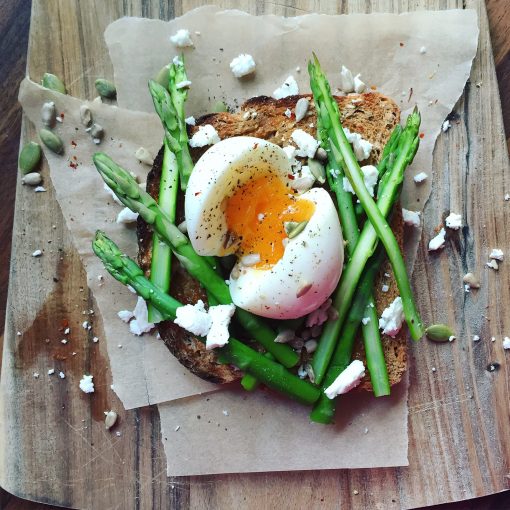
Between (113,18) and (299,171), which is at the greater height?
(113,18)

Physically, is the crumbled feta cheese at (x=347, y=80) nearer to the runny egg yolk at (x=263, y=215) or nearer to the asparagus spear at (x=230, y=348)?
the runny egg yolk at (x=263, y=215)

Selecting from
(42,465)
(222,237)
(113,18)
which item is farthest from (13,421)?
(113,18)

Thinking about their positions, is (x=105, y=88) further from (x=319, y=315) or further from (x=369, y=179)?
(x=319, y=315)

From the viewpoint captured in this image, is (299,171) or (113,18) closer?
(299,171)

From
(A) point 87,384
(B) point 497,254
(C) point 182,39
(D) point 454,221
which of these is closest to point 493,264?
(B) point 497,254

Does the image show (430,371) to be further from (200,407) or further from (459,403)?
(200,407)

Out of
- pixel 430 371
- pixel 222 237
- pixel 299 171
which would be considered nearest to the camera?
pixel 222 237

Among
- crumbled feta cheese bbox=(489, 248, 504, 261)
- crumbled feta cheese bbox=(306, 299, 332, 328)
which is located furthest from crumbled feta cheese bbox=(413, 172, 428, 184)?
crumbled feta cheese bbox=(306, 299, 332, 328)

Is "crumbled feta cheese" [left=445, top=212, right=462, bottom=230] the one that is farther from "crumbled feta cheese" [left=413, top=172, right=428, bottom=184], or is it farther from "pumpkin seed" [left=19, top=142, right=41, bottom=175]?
"pumpkin seed" [left=19, top=142, right=41, bottom=175]
